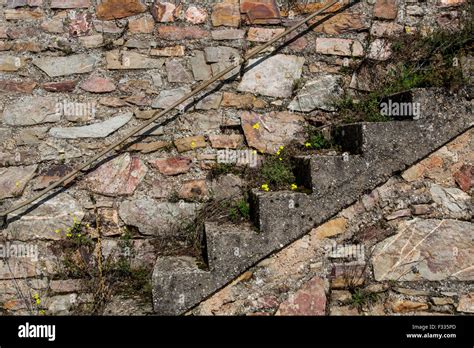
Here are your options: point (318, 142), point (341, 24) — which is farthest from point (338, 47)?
point (318, 142)

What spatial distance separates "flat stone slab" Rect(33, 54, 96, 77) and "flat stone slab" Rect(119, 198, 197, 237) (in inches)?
43.5

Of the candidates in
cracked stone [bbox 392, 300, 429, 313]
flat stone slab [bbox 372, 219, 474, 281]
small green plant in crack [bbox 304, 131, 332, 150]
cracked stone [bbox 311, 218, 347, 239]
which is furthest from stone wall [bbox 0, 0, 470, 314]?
cracked stone [bbox 392, 300, 429, 313]

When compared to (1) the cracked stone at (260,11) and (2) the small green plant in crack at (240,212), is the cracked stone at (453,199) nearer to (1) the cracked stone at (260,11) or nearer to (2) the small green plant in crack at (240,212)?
(2) the small green plant in crack at (240,212)

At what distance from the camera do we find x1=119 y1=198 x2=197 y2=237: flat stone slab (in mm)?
3395

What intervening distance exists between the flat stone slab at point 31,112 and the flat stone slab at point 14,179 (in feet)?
1.17

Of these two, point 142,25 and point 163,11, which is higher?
point 163,11

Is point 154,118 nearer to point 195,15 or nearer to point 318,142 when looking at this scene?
point 195,15

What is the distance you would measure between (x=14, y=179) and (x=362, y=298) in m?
2.69

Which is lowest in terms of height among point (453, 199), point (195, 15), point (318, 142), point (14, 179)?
point (453, 199)

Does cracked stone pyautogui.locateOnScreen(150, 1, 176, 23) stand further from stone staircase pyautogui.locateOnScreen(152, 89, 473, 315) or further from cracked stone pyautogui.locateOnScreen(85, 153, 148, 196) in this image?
stone staircase pyautogui.locateOnScreen(152, 89, 473, 315)

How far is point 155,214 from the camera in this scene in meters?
3.41

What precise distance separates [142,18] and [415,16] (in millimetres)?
2164
